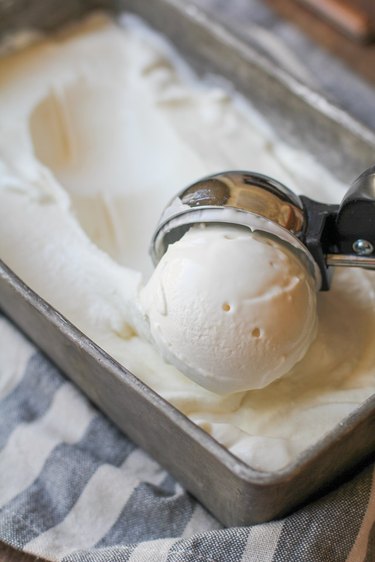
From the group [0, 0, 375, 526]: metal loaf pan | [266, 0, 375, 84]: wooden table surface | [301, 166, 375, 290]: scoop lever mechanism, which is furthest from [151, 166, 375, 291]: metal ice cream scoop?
[266, 0, 375, 84]: wooden table surface

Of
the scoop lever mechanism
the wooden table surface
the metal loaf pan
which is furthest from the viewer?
the wooden table surface

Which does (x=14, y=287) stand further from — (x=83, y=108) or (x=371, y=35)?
(x=371, y=35)

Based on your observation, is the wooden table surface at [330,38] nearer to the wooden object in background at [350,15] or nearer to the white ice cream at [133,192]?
the wooden object in background at [350,15]

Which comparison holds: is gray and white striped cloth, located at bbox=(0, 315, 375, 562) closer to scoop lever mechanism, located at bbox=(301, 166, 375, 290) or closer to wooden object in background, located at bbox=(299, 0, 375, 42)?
scoop lever mechanism, located at bbox=(301, 166, 375, 290)

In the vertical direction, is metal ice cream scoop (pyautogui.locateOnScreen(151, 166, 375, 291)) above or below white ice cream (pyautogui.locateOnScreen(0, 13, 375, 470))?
above

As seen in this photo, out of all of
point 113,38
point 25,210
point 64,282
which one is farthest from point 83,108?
point 64,282

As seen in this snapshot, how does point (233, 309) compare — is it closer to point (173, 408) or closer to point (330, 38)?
point (173, 408)

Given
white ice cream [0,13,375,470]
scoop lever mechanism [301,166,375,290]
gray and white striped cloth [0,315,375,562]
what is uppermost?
scoop lever mechanism [301,166,375,290]
